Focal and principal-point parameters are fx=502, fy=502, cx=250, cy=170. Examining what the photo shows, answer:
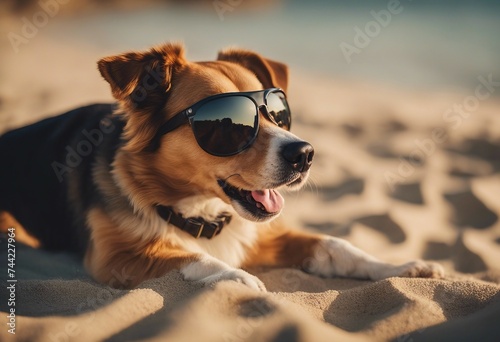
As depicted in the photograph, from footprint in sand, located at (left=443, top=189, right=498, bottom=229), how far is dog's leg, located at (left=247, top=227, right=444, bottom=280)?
1.36 m

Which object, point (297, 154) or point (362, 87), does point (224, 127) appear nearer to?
point (297, 154)

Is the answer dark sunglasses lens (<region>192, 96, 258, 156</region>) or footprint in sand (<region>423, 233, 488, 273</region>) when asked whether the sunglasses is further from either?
footprint in sand (<region>423, 233, 488, 273</region>)

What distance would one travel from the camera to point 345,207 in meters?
4.60

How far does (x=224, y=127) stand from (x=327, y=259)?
3.65ft

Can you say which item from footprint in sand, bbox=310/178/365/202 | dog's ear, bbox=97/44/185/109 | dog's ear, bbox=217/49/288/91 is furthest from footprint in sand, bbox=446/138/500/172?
dog's ear, bbox=97/44/185/109

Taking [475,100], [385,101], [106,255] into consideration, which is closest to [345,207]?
[106,255]

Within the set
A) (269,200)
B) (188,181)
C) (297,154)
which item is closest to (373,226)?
(269,200)

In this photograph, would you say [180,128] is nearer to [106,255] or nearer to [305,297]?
[106,255]

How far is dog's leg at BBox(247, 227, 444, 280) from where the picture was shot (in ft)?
10.2

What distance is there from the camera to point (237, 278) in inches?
101

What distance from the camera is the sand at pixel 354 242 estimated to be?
85.4 inches

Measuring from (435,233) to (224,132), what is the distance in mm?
2146

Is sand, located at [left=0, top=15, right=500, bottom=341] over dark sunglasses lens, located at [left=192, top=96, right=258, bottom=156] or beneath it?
beneath

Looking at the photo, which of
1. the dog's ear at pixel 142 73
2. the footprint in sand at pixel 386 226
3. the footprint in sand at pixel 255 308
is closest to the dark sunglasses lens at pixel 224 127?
the dog's ear at pixel 142 73
